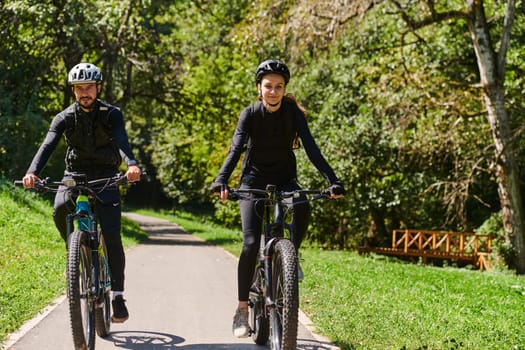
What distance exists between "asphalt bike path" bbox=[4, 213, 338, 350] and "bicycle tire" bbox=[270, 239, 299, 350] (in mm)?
753

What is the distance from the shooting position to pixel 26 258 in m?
11.5

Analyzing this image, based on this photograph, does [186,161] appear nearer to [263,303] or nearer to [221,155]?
[221,155]

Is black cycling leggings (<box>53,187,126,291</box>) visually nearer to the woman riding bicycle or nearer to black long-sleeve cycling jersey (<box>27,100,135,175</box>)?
black long-sleeve cycling jersey (<box>27,100,135,175</box>)

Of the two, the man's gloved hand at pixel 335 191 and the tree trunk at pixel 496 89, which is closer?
the man's gloved hand at pixel 335 191

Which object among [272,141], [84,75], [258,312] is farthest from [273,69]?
[258,312]

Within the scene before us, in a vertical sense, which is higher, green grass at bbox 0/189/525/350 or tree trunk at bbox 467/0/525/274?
tree trunk at bbox 467/0/525/274

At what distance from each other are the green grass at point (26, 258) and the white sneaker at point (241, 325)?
185cm

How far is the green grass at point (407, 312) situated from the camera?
6.21 metres

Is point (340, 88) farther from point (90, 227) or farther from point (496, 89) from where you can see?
point (90, 227)

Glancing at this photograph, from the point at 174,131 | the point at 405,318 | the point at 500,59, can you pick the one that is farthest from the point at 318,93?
the point at 405,318

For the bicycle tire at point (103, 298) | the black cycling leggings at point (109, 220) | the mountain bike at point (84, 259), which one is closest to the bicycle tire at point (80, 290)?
the mountain bike at point (84, 259)

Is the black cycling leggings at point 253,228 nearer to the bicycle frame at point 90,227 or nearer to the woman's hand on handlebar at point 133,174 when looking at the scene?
the woman's hand on handlebar at point 133,174

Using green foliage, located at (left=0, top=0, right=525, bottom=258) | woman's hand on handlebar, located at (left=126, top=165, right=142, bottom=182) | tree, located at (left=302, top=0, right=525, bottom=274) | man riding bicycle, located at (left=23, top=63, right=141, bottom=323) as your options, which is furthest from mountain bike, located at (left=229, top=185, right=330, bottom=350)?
tree, located at (left=302, top=0, right=525, bottom=274)

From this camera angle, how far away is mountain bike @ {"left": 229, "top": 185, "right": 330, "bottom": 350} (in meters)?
4.82
